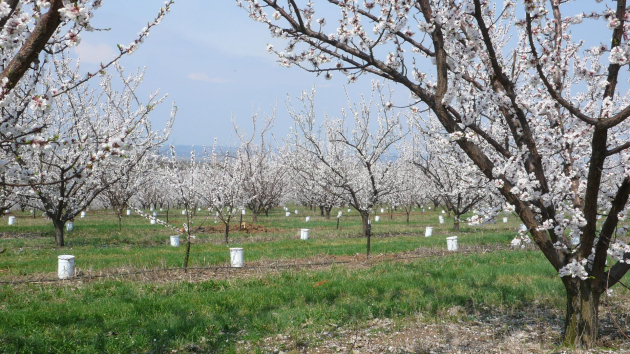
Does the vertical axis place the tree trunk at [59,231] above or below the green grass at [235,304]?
above

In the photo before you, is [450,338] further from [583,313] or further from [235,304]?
[235,304]

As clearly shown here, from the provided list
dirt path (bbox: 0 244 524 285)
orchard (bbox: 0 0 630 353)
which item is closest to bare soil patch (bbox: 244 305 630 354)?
orchard (bbox: 0 0 630 353)

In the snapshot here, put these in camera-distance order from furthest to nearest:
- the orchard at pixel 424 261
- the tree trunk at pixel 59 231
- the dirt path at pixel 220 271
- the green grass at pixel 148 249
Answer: the tree trunk at pixel 59 231, the green grass at pixel 148 249, the dirt path at pixel 220 271, the orchard at pixel 424 261

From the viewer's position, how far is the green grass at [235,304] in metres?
5.23

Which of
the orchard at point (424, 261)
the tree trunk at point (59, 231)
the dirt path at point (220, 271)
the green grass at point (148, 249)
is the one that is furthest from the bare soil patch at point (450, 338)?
the tree trunk at point (59, 231)

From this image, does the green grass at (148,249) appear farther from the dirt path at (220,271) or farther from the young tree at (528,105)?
the young tree at (528,105)

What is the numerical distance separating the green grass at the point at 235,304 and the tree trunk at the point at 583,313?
6.27 ft

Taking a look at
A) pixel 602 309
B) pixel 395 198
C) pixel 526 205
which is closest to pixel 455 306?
pixel 602 309

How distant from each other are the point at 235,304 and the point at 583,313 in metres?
4.56

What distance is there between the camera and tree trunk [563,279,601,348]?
469 cm

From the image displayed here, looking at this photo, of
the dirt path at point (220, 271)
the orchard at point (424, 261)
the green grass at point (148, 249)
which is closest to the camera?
the orchard at point (424, 261)

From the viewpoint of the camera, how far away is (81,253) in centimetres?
1239

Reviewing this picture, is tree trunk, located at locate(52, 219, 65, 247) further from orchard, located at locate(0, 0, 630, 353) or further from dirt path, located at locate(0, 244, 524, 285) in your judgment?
dirt path, located at locate(0, 244, 524, 285)

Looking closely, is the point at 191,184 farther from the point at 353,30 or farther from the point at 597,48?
the point at 597,48
